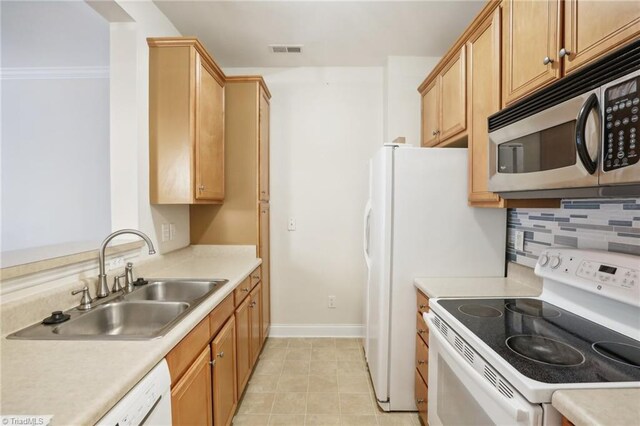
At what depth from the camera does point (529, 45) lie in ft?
4.15

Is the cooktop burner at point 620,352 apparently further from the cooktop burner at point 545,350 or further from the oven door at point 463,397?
the oven door at point 463,397

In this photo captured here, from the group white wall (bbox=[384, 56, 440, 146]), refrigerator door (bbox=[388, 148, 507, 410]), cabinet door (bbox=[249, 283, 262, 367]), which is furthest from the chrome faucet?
white wall (bbox=[384, 56, 440, 146])

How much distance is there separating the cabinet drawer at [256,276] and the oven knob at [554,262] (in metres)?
1.85

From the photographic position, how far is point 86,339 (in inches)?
38.4

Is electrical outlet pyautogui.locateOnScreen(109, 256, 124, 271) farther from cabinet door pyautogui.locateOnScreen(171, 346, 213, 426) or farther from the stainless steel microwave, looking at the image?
the stainless steel microwave

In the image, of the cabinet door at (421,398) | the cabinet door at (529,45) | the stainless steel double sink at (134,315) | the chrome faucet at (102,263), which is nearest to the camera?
the stainless steel double sink at (134,315)

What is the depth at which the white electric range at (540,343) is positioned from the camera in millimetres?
804

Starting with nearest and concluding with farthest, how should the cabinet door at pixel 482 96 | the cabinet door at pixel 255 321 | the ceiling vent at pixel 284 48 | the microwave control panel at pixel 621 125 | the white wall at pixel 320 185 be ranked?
the microwave control panel at pixel 621 125 → the cabinet door at pixel 482 96 → the cabinet door at pixel 255 321 → the ceiling vent at pixel 284 48 → the white wall at pixel 320 185

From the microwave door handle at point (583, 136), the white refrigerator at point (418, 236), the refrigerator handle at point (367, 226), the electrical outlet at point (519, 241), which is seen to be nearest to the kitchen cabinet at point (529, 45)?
the microwave door handle at point (583, 136)

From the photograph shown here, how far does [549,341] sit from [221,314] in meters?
1.44

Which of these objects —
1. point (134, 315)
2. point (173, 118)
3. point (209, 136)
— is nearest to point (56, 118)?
point (173, 118)

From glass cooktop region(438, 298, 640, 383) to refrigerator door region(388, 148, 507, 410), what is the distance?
0.44m

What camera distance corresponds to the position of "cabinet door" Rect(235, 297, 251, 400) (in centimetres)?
183

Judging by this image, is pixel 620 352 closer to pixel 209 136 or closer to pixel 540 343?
pixel 540 343
